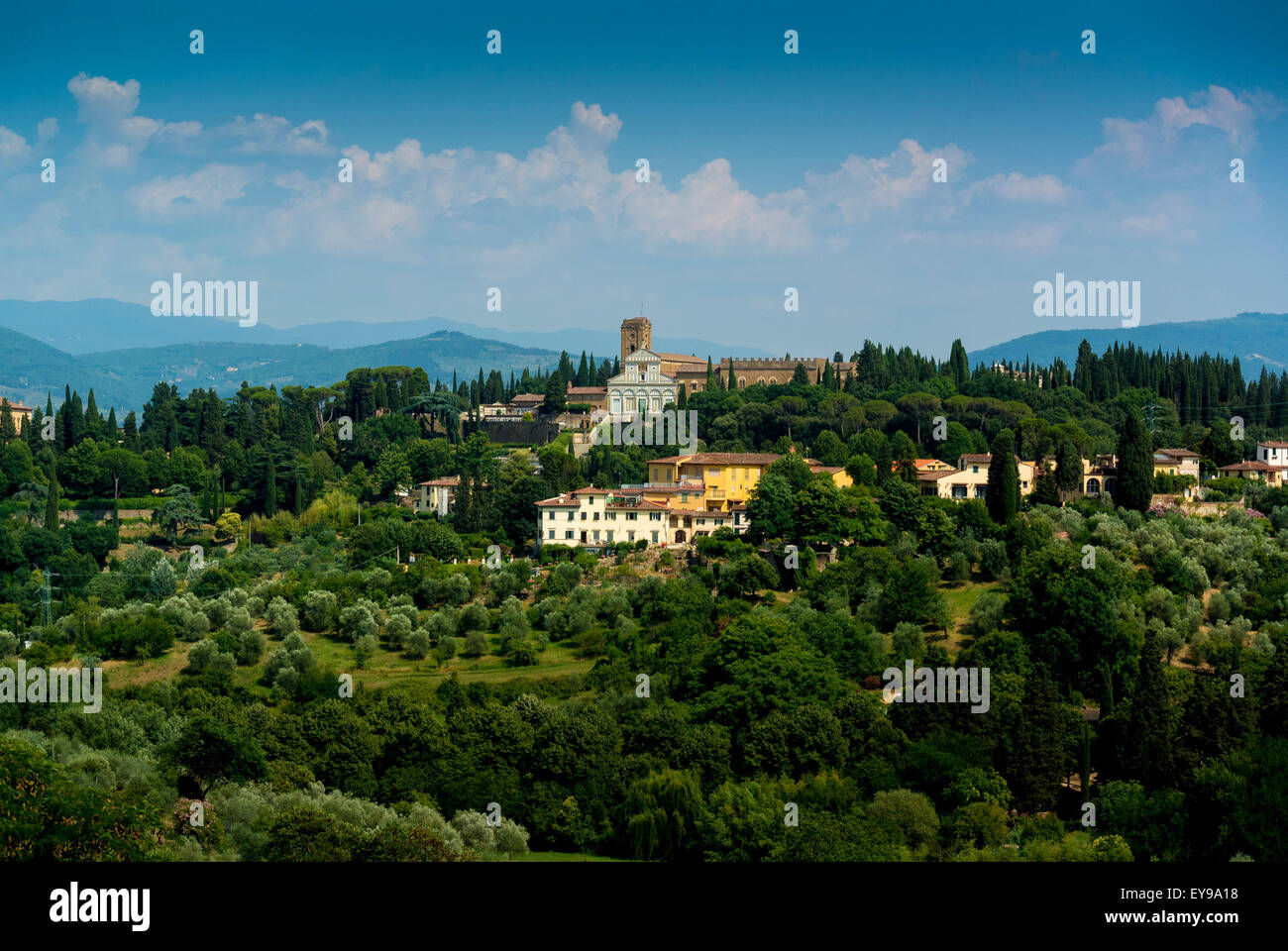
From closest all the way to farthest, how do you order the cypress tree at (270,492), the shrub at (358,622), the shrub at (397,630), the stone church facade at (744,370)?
1. the shrub at (397,630)
2. the shrub at (358,622)
3. the cypress tree at (270,492)
4. the stone church facade at (744,370)

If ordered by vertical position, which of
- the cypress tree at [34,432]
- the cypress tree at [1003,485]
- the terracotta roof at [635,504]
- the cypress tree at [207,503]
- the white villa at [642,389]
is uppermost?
the white villa at [642,389]

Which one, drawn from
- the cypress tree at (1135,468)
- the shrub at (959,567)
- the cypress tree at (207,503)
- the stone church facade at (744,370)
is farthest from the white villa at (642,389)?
the shrub at (959,567)

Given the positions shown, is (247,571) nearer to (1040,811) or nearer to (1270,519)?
(1040,811)

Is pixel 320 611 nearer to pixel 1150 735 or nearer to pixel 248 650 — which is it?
pixel 248 650

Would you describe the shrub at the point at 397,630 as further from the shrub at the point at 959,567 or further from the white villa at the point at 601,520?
the shrub at the point at 959,567
